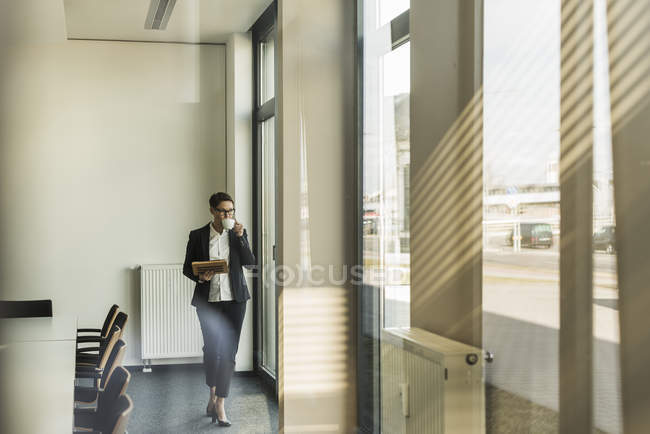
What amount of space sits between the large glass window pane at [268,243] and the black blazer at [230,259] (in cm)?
11

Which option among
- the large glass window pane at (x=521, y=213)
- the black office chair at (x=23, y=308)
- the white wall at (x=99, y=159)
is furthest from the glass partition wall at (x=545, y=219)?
the black office chair at (x=23, y=308)

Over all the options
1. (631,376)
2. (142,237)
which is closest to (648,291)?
(631,376)

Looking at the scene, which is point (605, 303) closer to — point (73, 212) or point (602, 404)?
point (602, 404)

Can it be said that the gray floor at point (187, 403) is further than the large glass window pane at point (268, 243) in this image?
No

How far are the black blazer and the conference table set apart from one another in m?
0.99

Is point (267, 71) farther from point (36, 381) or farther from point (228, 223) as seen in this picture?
point (36, 381)

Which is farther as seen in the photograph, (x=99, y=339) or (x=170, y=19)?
(x=170, y=19)

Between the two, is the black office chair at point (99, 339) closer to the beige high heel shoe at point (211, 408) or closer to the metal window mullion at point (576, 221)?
the beige high heel shoe at point (211, 408)

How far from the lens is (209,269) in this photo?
3840 millimetres

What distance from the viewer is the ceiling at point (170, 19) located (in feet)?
11.8

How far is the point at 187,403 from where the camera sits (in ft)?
12.2

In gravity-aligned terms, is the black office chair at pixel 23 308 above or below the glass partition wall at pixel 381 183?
below

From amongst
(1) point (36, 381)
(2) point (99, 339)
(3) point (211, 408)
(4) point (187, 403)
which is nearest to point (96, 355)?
(2) point (99, 339)

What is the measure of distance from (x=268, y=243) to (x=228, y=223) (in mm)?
307
